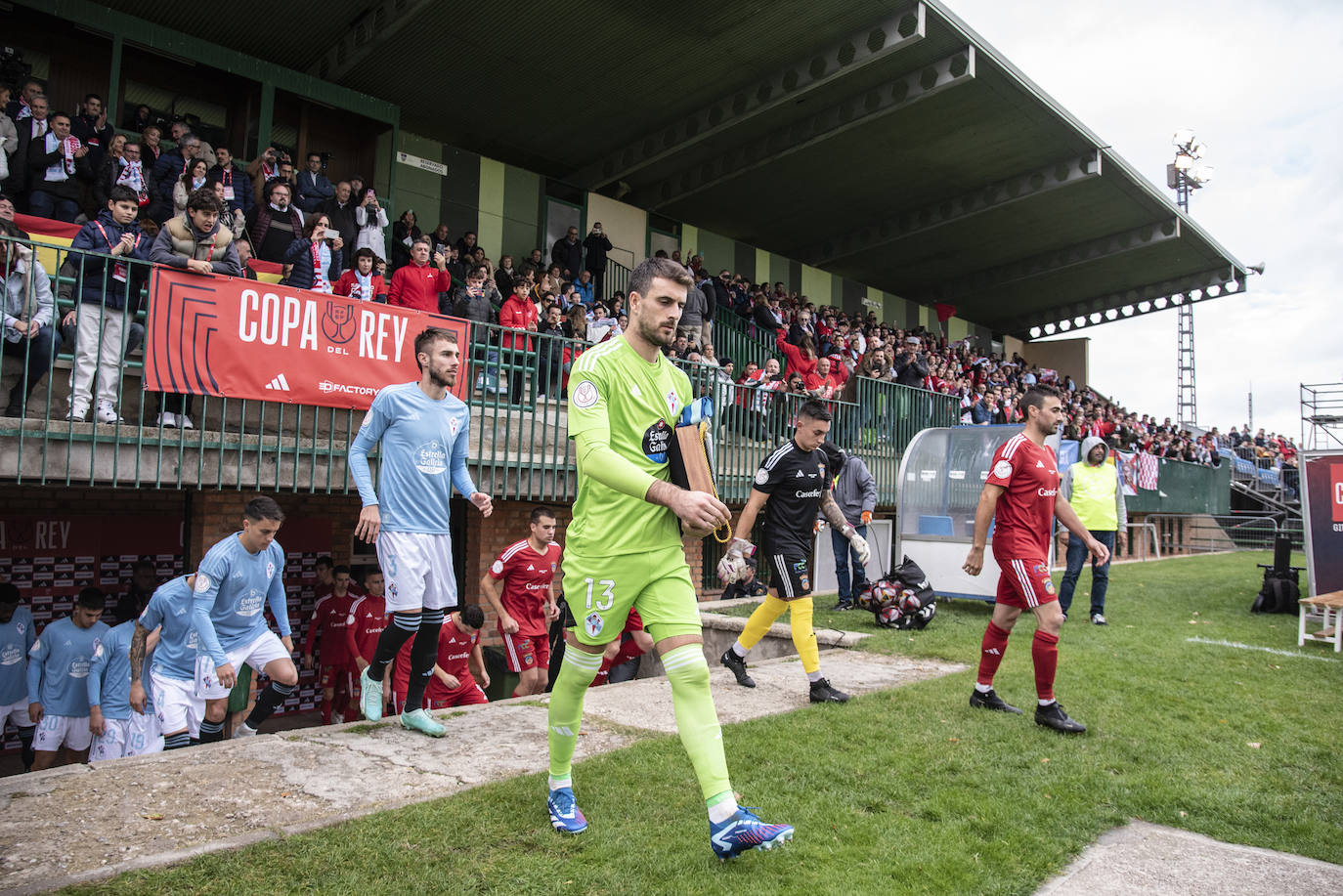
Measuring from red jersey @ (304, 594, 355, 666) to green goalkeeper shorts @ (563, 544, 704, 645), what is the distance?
732cm

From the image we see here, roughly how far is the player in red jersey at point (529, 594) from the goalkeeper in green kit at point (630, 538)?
438 cm

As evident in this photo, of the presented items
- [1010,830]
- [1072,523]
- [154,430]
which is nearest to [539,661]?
[154,430]

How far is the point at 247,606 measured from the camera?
20.3 ft

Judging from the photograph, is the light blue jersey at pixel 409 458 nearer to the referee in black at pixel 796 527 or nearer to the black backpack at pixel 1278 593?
the referee in black at pixel 796 527

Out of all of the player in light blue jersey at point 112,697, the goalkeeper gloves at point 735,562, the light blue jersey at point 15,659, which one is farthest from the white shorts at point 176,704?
the goalkeeper gloves at point 735,562

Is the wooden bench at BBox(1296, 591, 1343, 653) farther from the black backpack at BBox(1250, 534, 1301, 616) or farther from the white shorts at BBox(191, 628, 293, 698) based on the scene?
the white shorts at BBox(191, 628, 293, 698)

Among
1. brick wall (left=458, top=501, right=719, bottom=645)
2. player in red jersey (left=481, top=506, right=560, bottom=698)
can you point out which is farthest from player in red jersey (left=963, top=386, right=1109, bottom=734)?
brick wall (left=458, top=501, right=719, bottom=645)

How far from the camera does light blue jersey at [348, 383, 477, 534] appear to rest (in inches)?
205

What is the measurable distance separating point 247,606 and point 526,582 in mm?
2595

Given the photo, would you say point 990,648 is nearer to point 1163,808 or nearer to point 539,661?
point 1163,808

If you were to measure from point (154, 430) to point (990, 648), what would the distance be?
6525mm

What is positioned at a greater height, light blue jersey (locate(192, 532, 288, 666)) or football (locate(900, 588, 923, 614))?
light blue jersey (locate(192, 532, 288, 666))

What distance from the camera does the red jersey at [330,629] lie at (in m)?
9.94

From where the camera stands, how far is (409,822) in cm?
353
